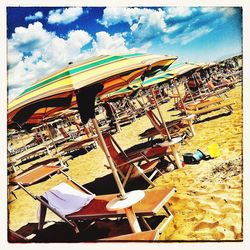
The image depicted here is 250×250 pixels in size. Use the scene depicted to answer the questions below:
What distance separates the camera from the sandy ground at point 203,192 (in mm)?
3732

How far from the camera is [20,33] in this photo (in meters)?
5.51

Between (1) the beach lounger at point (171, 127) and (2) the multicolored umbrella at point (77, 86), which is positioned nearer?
(2) the multicolored umbrella at point (77, 86)

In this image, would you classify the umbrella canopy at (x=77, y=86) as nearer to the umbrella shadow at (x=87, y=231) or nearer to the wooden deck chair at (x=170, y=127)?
the umbrella shadow at (x=87, y=231)

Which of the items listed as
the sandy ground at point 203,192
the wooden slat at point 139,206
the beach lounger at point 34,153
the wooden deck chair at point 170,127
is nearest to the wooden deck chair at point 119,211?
the wooden slat at point 139,206

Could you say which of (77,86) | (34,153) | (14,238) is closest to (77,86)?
(77,86)

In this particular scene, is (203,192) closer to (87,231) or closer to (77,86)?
(87,231)

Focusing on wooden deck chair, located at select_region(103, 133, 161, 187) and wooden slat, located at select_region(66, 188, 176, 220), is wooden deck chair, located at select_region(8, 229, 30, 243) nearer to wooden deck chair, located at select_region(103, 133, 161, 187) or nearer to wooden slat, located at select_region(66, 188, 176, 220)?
wooden slat, located at select_region(66, 188, 176, 220)

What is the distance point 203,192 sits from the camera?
458cm

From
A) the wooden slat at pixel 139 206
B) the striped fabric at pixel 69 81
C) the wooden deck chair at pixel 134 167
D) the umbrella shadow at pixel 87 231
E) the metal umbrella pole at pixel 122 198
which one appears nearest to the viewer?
the striped fabric at pixel 69 81

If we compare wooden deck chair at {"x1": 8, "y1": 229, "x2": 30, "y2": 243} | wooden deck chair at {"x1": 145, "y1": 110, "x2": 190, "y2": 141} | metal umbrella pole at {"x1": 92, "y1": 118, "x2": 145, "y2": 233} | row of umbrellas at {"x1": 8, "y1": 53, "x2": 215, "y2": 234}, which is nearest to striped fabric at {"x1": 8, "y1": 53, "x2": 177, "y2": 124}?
row of umbrellas at {"x1": 8, "y1": 53, "x2": 215, "y2": 234}

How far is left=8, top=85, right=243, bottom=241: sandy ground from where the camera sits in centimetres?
373
